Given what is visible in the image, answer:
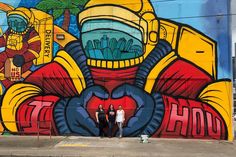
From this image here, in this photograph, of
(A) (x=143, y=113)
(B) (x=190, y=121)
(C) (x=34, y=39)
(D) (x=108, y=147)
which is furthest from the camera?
(C) (x=34, y=39)

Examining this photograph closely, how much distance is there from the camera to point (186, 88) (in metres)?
22.2

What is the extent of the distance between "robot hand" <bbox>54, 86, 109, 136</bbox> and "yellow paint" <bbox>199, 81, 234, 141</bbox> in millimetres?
4930

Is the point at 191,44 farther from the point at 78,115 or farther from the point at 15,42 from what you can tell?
the point at 15,42

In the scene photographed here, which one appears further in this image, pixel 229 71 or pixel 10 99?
pixel 10 99

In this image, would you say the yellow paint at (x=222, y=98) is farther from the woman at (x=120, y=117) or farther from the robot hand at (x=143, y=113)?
the woman at (x=120, y=117)

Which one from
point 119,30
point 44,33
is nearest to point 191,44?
point 119,30

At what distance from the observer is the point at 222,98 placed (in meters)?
21.9

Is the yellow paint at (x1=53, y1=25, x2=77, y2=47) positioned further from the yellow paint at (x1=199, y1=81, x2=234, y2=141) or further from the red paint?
the yellow paint at (x1=199, y1=81, x2=234, y2=141)

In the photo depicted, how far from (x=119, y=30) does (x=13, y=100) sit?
643 cm

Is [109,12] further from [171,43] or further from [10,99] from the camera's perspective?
[10,99]

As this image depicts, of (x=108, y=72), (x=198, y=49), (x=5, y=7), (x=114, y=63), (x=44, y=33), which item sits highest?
(x=5, y=7)

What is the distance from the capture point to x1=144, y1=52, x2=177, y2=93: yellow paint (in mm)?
22297

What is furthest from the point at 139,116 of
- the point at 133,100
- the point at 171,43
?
the point at 171,43

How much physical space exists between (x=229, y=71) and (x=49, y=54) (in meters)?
8.82
